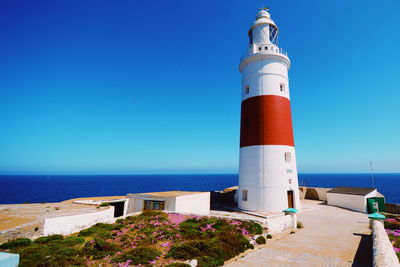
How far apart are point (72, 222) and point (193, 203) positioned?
10.3 metres

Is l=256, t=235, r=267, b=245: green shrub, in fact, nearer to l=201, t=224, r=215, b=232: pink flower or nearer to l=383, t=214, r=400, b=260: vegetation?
l=201, t=224, r=215, b=232: pink flower

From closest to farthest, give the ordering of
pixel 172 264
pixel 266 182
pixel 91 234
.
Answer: pixel 172 264 → pixel 91 234 → pixel 266 182

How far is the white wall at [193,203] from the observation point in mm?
19438

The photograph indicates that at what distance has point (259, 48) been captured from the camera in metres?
22.5

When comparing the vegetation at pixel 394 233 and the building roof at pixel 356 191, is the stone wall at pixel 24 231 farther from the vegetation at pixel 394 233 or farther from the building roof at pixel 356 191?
the building roof at pixel 356 191

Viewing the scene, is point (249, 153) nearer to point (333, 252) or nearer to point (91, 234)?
point (333, 252)

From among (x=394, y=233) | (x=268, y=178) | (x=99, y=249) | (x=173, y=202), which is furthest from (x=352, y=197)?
(x=99, y=249)

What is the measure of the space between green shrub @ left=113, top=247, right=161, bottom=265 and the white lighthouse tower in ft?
41.1

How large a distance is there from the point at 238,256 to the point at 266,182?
10528 mm

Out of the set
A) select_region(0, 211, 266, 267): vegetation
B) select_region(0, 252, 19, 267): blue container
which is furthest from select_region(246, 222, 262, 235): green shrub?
select_region(0, 252, 19, 267): blue container

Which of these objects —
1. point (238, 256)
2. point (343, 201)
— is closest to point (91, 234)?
point (238, 256)

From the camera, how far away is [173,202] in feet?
62.8

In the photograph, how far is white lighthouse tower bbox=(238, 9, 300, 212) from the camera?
65.2 ft

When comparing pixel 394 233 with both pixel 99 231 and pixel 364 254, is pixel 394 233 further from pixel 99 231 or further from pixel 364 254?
pixel 99 231
